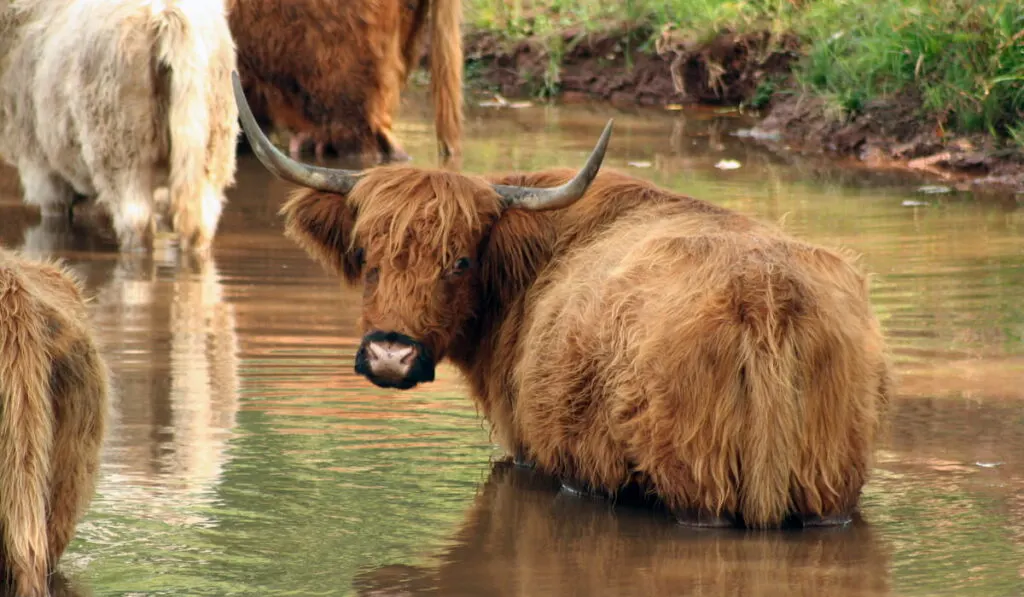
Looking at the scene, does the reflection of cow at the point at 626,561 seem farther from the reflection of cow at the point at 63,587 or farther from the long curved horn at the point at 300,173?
the long curved horn at the point at 300,173

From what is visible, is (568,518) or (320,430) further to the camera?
(320,430)

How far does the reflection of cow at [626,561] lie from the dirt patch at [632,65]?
32.6ft

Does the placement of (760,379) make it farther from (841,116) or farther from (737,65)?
(737,65)

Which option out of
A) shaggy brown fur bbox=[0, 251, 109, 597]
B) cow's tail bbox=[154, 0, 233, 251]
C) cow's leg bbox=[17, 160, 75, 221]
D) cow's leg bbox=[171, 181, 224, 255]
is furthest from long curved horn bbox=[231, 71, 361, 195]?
cow's leg bbox=[17, 160, 75, 221]

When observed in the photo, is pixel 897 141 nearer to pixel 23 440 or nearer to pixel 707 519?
pixel 707 519

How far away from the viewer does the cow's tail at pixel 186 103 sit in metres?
8.59

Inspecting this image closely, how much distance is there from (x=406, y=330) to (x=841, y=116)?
803cm

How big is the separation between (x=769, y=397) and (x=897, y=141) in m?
7.85

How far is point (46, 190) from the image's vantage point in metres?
9.80

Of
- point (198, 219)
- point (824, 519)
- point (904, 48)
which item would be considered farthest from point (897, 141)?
point (824, 519)

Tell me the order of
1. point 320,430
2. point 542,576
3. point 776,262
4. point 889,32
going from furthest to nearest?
point 889,32, point 320,430, point 776,262, point 542,576

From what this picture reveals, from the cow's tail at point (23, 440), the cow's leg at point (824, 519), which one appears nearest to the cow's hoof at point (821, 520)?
the cow's leg at point (824, 519)

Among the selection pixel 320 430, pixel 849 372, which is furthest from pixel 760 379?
pixel 320 430

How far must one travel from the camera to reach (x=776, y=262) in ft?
15.3
